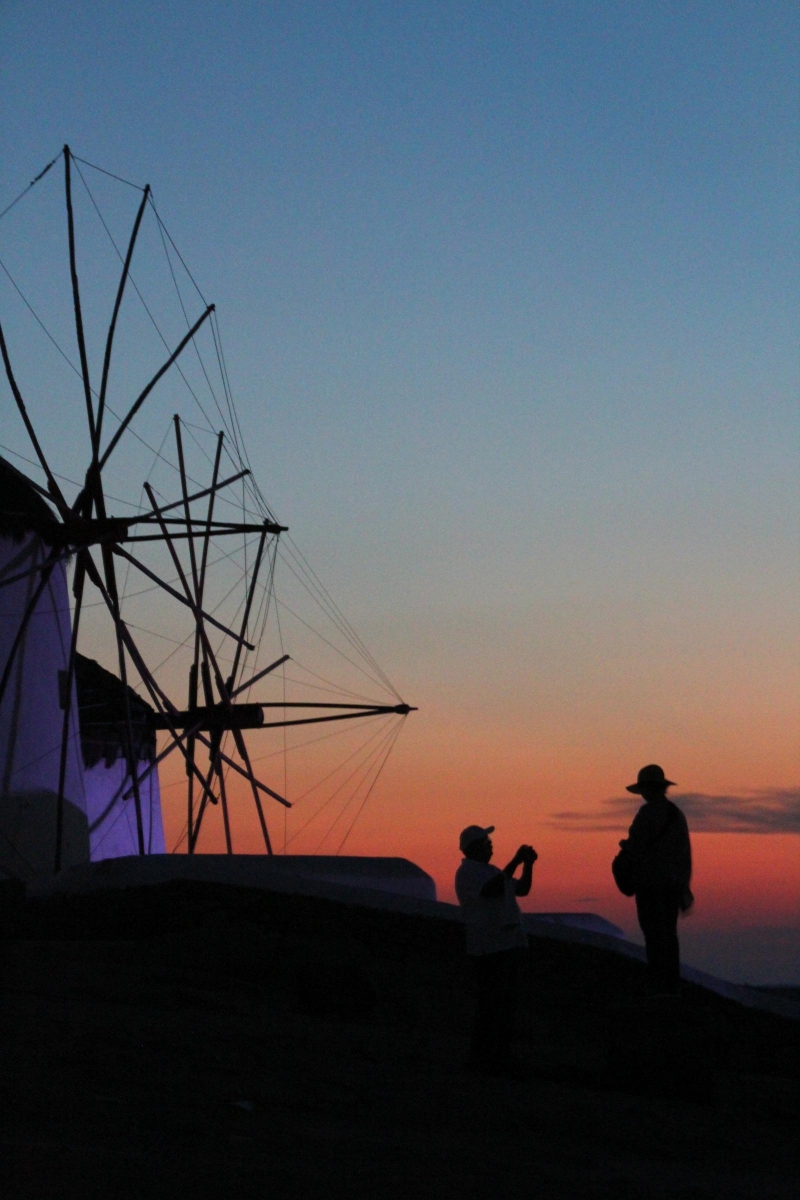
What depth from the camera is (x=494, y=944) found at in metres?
8.16

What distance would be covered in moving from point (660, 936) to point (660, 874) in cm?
38

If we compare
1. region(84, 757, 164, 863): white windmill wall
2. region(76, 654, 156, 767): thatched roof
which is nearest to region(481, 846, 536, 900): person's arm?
region(84, 757, 164, 863): white windmill wall

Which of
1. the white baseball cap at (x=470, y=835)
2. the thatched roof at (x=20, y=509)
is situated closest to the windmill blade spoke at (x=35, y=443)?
the thatched roof at (x=20, y=509)

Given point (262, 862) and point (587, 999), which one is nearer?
point (587, 999)

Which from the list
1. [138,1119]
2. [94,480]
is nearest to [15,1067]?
[138,1119]

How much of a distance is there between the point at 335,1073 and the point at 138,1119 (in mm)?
1717

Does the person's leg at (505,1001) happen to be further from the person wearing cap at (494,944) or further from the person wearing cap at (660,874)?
the person wearing cap at (660,874)

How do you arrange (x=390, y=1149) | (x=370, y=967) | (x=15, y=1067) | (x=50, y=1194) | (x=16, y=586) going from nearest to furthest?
(x=50, y=1194) → (x=390, y=1149) → (x=15, y=1067) → (x=370, y=967) → (x=16, y=586)

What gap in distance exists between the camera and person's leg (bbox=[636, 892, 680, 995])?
28.3ft

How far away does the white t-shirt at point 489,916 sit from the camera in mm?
8156

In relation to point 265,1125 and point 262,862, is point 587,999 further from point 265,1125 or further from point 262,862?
point 265,1125

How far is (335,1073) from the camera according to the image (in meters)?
7.23

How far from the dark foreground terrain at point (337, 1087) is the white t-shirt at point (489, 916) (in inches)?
28.2

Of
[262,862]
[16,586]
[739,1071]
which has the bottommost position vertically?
[739,1071]
